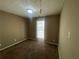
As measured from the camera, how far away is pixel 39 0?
7.32 feet

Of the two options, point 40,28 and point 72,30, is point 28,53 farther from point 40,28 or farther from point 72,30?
point 40,28

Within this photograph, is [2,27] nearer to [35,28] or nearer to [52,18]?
[35,28]

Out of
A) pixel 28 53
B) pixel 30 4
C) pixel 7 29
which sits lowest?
pixel 28 53

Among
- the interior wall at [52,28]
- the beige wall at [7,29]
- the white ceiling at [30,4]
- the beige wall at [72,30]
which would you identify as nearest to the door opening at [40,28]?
the interior wall at [52,28]

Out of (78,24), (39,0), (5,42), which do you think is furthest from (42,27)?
(78,24)

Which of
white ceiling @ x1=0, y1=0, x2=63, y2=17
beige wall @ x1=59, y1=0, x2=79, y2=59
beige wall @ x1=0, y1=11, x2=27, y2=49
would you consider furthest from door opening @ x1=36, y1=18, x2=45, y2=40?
beige wall @ x1=59, y1=0, x2=79, y2=59

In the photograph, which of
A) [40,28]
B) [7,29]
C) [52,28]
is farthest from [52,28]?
[7,29]

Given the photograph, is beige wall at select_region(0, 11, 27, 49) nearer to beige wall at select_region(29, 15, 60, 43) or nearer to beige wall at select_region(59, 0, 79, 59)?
beige wall at select_region(29, 15, 60, 43)

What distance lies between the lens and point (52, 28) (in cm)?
504

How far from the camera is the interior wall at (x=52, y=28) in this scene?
15.8 feet

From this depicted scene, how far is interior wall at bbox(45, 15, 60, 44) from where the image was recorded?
4.81m

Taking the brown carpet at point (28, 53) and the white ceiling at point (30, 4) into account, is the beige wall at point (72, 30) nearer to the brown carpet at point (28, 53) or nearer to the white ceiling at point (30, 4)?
the white ceiling at point (30, 4)

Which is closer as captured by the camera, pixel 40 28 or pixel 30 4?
pixel 30 4

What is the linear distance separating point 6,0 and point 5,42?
267 centimetres
